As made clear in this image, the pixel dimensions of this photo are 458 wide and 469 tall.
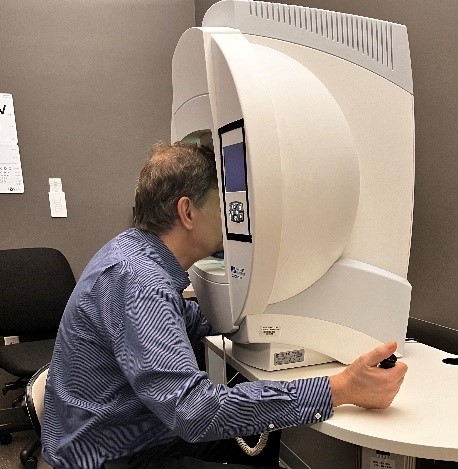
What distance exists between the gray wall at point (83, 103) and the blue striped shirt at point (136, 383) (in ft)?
5.80

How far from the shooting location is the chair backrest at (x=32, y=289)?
8.36 feet

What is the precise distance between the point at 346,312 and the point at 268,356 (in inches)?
7.8

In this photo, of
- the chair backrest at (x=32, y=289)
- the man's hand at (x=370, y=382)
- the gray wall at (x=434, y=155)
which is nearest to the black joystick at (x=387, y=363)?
the man's hand at (x=370, y=382)

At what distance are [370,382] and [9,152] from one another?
235 centimetres

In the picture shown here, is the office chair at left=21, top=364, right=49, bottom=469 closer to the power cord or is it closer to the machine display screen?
the power cord

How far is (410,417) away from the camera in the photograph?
0.96 metres

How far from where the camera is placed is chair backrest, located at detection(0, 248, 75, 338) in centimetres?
255

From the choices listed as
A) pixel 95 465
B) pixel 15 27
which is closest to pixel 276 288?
pixel 95 465

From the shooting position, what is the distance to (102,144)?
113 inches

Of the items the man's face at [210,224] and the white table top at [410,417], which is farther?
the man's face at [210,224]

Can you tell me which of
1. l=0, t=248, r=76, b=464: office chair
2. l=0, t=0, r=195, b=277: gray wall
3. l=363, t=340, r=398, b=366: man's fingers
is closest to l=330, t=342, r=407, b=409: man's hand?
l=363, t=340, r=398, b=366: man's fingers

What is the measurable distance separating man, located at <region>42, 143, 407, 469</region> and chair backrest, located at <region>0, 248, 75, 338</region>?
A: 4.98 ft

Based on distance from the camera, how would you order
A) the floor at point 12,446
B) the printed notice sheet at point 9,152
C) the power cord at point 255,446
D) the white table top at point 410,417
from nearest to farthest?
the white table top at point 410,417, the power cord at point 255,446, the floor at point 12,446, the printed notice sheet at point 9,152

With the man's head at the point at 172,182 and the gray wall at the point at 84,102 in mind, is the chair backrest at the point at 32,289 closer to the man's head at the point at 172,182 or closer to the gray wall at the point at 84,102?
the gray wall at the point at 84,102
